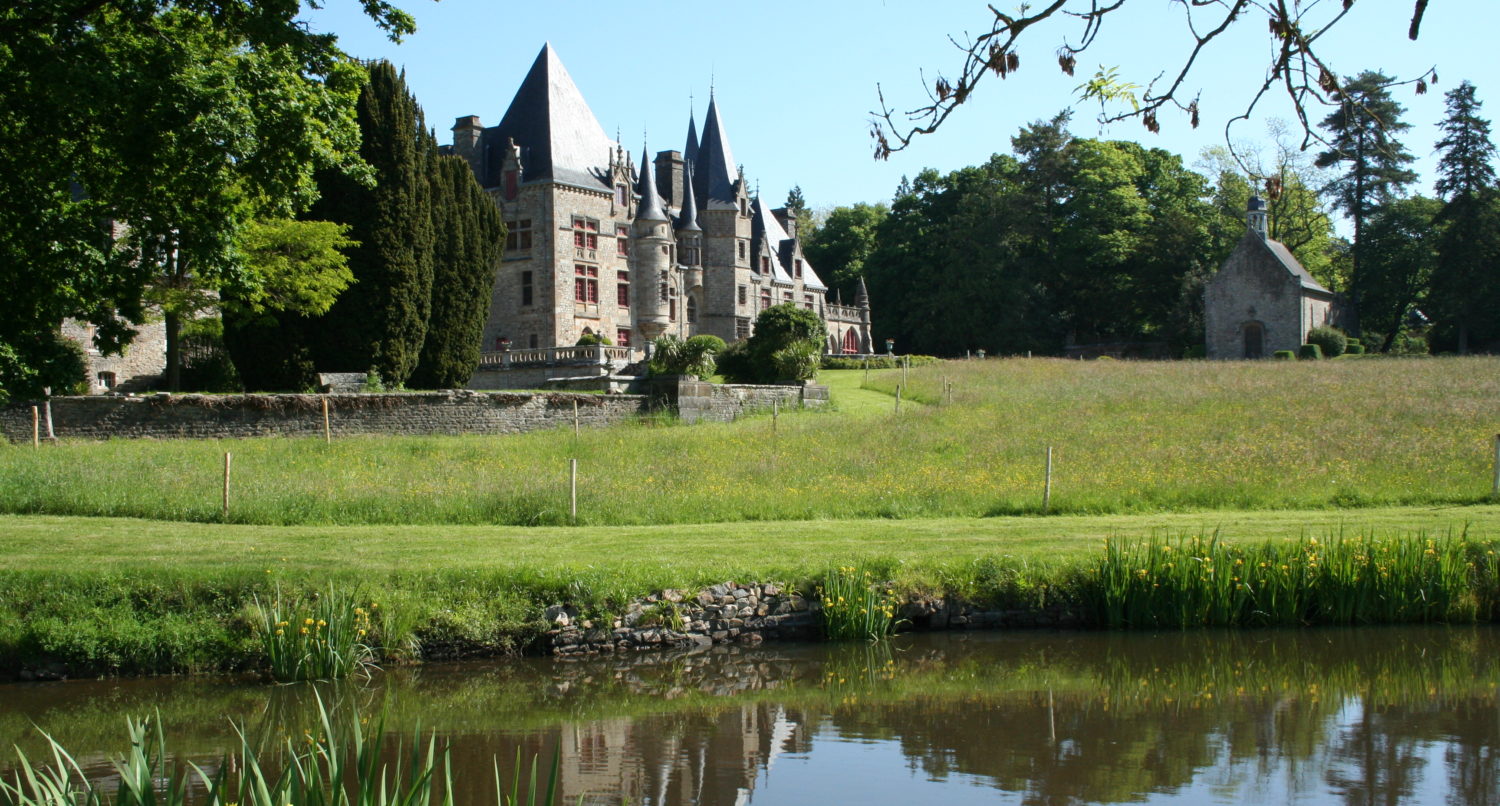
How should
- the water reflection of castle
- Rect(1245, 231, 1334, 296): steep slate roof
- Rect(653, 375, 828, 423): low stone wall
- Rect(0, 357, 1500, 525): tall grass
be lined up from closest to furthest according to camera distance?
the water reflection of castle, Rect(0, 357, 1500, 525): tall grass, Rect(653, 375, 828, 423): low stone wall, Rect(1245, 231, 1334, 296): steep slate roof

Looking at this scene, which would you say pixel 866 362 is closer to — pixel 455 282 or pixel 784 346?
pixel 784 346

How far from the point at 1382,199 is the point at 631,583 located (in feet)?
194

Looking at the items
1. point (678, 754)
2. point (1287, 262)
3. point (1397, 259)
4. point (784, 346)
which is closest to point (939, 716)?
point (678, 754)

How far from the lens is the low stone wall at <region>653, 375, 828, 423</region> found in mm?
28547

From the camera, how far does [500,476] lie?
19.4 m

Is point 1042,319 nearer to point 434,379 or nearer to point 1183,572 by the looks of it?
point 434,379

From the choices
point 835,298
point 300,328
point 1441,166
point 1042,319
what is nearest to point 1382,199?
point 1441,166

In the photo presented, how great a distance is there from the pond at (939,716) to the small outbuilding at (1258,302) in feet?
152

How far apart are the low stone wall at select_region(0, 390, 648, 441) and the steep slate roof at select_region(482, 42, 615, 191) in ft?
73.8

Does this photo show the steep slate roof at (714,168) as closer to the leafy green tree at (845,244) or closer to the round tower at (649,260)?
the round tower at (649,260)

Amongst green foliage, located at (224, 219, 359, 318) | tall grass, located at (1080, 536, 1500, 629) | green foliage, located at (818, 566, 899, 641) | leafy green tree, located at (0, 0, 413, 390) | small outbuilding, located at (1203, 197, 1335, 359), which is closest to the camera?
leafy green tree, located at (0, 0, 413, 390)

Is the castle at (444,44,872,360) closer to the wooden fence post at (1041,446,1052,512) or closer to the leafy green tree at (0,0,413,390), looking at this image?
the wooden fence post at (1041,446,1052,512)

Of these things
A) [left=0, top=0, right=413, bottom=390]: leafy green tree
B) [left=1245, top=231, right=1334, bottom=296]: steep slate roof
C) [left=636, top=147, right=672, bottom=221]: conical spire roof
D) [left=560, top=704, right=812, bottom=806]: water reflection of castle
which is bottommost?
[left=560, top=704, right=812, bottom=806]: water reflection of castle

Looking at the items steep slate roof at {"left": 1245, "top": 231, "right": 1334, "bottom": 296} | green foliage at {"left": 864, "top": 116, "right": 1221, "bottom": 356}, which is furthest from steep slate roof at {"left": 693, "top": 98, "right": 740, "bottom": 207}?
steep slate roof at {"left": 1245, "top": 231, "right": 1334, "bottom": 296}
